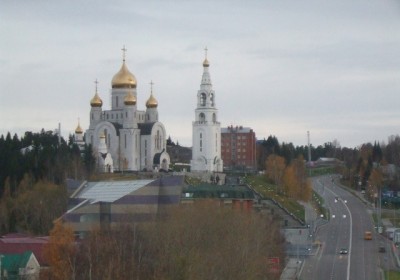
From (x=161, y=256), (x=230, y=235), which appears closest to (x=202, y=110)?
(x=230, y=235)

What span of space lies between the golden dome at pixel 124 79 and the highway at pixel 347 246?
11.7 m

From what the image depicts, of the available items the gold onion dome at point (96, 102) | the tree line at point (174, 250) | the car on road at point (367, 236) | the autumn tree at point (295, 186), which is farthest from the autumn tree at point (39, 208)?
the gold onion dome at point (96, 102)

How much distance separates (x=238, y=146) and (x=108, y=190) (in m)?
47.1

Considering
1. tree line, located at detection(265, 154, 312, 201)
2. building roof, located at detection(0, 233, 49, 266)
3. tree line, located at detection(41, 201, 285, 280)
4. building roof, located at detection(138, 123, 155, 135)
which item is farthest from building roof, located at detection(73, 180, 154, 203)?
building roof, located at detection(138, 123, 155, 135)

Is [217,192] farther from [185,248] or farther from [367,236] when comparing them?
[185,248]

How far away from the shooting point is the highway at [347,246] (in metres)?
33.3

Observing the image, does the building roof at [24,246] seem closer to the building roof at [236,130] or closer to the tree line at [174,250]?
the tree line at [174,250]

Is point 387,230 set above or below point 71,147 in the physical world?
below

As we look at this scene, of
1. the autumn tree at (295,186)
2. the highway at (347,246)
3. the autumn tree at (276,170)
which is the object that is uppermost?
the autumn tree at (276,170)

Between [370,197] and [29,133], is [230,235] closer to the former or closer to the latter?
[29,133]

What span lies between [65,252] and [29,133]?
104ft

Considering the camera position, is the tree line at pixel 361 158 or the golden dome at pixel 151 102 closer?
the golden dome at pixel 151 102

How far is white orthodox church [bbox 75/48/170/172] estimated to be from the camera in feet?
206

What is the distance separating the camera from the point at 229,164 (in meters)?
82.4
